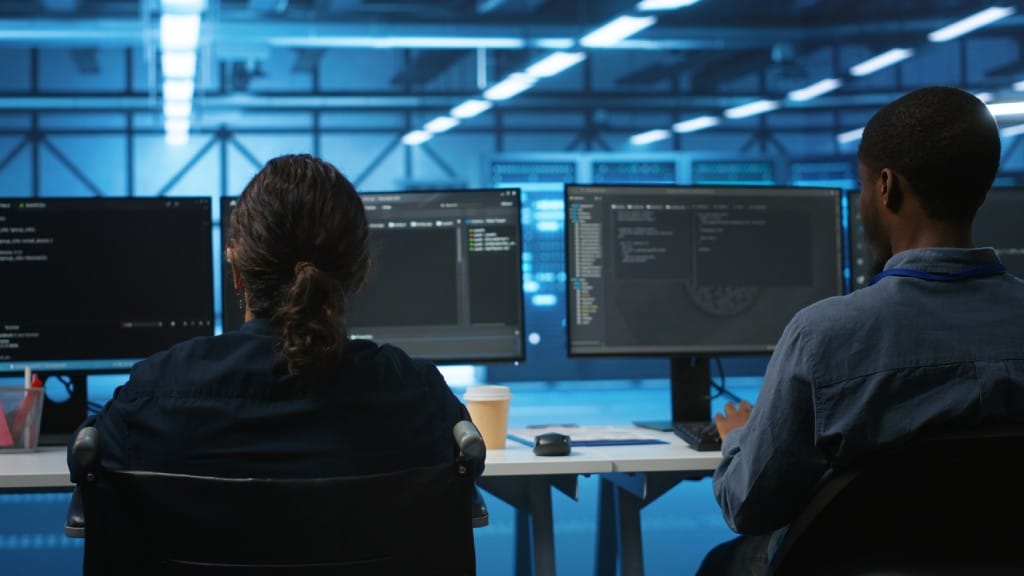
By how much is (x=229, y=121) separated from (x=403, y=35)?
4.56 metres

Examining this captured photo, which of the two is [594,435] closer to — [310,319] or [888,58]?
[310,319]

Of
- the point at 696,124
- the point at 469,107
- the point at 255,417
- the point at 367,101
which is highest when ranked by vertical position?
the point at 367,101

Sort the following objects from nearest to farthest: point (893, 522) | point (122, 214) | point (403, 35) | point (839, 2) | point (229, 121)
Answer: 1. point (893, 522)
2. point (122, 214)
3. point (403, 35)
4. point (839, 2)
5. point (229, 121)

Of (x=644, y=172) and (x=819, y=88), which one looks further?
(x=819, y=88)

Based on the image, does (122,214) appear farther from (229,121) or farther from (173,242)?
(229,121)

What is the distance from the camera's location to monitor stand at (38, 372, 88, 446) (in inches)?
87.7

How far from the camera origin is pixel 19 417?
2033mm

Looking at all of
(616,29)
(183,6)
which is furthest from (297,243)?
(616,29)

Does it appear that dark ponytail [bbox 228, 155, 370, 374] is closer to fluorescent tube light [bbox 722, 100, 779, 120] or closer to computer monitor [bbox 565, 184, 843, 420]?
computer monitor [bbox 565, 184, 843, 420]

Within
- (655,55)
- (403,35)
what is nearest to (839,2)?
(655,55)

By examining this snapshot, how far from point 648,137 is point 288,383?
1293 cm

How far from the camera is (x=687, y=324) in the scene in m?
2.35

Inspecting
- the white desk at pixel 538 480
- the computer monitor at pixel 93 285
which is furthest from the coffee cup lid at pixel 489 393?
the computer monitor at pixel 93 285

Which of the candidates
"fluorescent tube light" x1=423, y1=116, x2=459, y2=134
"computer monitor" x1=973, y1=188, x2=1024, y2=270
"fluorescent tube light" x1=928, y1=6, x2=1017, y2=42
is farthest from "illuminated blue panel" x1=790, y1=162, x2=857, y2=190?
"computer monitor" x1=973, y1=188, x2=1024, y2=270
